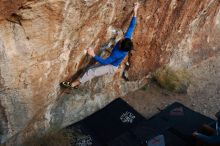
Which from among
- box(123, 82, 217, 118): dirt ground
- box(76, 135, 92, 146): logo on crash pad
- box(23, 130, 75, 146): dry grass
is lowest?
box(76, 135, 92, 146): logo on crash pad

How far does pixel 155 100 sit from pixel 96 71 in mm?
1883

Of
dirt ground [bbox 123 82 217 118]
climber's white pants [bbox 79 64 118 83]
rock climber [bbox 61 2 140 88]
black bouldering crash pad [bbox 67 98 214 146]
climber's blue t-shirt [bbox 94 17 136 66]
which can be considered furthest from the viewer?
dirt ground [bbox 123 82 217 118]

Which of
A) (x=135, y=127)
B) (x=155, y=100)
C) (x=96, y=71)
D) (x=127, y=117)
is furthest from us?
(x=155, y=100)

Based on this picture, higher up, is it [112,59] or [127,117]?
[112,59]

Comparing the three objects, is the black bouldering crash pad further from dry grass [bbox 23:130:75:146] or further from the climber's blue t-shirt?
the climber's blue t-shirt

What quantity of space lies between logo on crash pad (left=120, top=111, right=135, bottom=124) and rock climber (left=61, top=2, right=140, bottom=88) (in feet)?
2.84

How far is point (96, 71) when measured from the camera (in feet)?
23.0

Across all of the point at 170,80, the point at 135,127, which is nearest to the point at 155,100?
the point at 170,80

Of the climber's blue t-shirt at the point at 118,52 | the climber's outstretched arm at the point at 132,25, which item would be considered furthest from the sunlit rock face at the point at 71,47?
the climber's blue t-shirt at the point at 118,52

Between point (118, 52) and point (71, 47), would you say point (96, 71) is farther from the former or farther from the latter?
point (71, 47)

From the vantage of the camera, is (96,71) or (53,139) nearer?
(53,139)

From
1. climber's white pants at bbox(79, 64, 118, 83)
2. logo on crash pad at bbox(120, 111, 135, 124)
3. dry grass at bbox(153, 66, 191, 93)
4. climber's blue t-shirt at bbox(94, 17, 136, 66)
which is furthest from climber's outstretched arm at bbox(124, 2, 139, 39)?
dry grass at bbox(153, 66, 191, 93)

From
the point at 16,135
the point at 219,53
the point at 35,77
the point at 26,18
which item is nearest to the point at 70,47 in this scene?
the point at 35,77

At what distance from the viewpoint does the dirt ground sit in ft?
26.8
